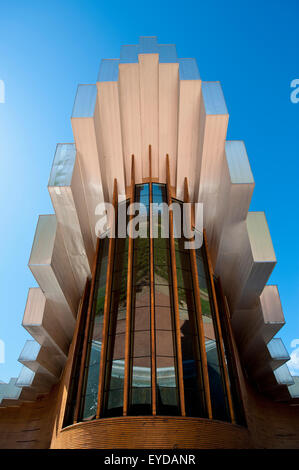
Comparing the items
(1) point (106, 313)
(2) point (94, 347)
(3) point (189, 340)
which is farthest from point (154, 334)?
(2) point (94, 347)

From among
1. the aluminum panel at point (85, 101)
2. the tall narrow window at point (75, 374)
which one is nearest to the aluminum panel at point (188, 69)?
the aluminum panel at point (85, 101)

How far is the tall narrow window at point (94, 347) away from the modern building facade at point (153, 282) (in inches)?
2.4

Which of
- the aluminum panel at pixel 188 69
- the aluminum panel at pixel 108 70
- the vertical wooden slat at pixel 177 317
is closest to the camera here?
the vertical wooden slat at pixel 177 317

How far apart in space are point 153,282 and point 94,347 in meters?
3.34

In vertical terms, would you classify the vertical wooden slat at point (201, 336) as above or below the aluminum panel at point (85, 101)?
below

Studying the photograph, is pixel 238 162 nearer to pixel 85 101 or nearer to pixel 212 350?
pixel 85 101

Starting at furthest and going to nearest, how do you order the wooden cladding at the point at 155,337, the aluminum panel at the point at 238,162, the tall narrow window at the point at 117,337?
the aluminum panel at the point at 238,162 → the tall narrow window at the point at 117,337 → the wooden cladding at the point at 155,337

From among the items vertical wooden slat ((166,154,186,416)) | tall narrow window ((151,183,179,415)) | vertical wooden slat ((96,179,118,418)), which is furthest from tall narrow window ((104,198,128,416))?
vertical wooden slat ((166,154,186,416))

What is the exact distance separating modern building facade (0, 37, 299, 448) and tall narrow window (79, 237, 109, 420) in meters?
0.06

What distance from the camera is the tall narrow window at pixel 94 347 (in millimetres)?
11273

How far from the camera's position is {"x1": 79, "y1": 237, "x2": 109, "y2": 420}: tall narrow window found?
37.0ft

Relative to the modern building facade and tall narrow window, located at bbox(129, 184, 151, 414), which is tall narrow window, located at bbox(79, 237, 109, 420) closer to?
the modern building facade

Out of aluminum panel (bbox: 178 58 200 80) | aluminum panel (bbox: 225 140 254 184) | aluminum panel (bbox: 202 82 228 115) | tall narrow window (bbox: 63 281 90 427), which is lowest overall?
tall narrow window (bbox: 63 281 90 427)

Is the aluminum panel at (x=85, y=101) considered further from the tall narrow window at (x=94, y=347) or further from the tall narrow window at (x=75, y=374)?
the tall narrow window at (x=75, y=374)
